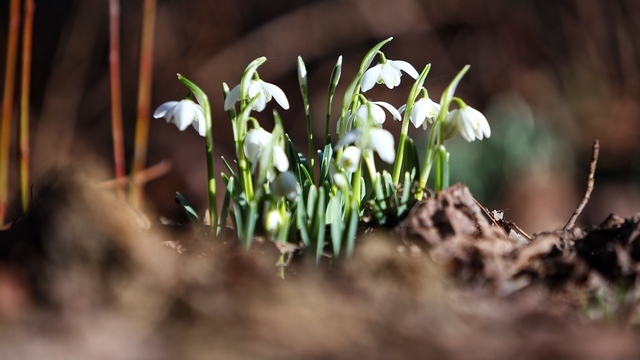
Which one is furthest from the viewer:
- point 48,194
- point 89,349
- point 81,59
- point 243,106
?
point 81,59

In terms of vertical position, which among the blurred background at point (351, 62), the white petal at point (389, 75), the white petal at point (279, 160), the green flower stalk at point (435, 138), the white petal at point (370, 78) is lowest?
the white petal at point (279, 160)

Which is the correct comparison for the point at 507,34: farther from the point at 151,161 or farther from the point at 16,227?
the point at 16,227

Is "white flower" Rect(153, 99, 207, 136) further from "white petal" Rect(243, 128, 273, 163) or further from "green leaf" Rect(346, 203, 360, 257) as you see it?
"green leaf" Rect(346, 203, 360, 257)

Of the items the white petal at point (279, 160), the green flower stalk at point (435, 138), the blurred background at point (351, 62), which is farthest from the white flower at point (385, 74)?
the blurred background at point (351, 62)

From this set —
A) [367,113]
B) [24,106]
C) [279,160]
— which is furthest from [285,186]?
[24,106]

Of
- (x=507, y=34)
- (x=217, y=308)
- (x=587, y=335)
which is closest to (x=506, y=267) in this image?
(x=587, y=335)

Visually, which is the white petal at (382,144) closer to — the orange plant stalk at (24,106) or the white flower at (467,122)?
the white flower at (467,122)

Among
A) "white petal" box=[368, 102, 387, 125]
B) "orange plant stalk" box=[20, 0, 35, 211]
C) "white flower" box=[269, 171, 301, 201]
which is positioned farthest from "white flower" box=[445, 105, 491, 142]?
"orange plant stalk" box=[20, 0, 35, 211]
